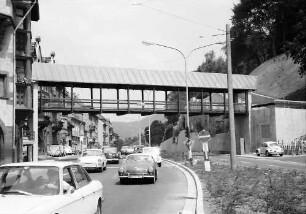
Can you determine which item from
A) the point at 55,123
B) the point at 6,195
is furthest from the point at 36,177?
the point at 55,123

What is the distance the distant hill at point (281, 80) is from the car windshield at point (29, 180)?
63.2 meters

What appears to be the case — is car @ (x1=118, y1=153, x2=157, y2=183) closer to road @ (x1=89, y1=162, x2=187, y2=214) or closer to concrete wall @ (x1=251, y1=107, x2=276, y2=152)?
road @ (x1=89, y1=162, x2=187, y2=214)

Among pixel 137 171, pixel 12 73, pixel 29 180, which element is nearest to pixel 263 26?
pixel 12 73

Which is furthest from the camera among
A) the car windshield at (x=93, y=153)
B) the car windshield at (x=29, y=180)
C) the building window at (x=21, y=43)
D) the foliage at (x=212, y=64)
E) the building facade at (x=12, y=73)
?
the foliage at (x=212, y=64)

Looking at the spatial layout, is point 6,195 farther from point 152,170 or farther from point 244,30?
point 244,30

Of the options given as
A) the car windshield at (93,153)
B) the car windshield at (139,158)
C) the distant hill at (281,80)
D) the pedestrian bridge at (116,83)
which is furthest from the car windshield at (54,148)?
the car windshield at (139,158)

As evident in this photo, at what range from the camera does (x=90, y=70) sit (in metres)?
47.8

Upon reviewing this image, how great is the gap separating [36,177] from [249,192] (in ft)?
22.5

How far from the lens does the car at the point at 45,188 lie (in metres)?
6.22

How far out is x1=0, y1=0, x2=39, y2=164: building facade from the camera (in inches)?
1192

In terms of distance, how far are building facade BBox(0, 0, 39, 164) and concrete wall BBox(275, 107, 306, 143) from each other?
29.2 m

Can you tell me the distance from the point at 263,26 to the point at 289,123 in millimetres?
34696

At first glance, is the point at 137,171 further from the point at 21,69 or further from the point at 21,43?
the point at 21,43

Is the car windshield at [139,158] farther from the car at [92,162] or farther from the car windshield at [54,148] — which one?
the car windshield at [54,148]
